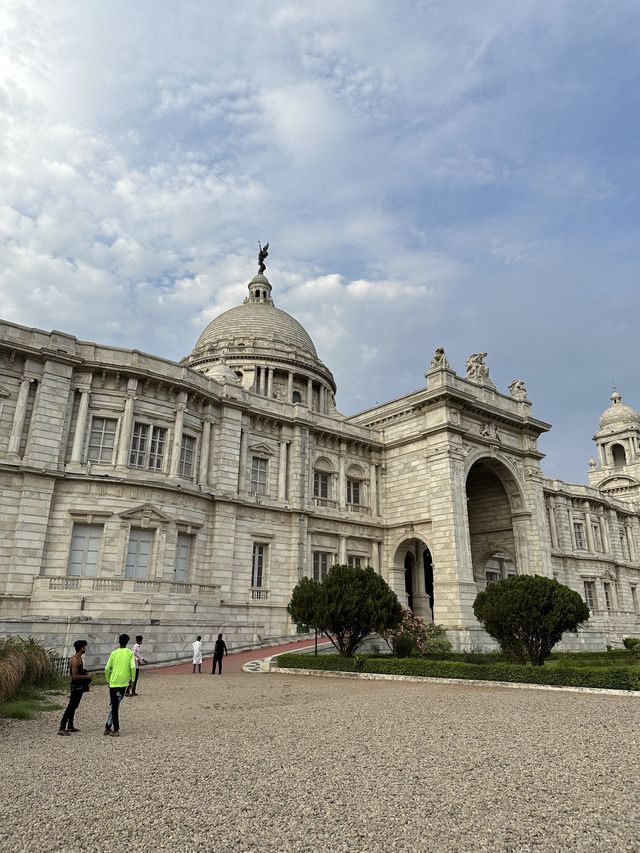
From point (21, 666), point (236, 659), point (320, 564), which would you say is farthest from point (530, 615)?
point (21, 666)

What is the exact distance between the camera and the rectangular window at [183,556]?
27.0m

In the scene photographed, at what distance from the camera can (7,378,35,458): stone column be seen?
79.0ft

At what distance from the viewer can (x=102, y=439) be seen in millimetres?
26672

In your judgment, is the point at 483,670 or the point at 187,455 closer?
the point at 483,670

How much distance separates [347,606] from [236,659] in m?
5.83

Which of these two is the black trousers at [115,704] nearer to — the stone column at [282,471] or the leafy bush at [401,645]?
the leafy bush at [401,645]

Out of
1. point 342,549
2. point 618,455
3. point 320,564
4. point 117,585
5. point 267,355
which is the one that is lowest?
point 117,585

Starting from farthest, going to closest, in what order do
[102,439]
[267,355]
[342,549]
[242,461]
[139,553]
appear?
[267,355]
[342,549]
[242,461]
[102,439]
[139,553]

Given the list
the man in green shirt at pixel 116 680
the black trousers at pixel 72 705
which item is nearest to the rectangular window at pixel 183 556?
the black trousers at pixel 72 705

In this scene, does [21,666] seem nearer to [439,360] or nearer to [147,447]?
[147,447]

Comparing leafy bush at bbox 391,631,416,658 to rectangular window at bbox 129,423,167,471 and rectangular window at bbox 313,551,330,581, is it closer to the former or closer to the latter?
rectangular window at bbox 313,551,330,581

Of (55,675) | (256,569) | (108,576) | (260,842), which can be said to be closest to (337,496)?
(256,569)

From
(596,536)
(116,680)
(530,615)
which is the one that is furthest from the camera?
(596,536)

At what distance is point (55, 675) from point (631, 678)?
1660 centimetres
